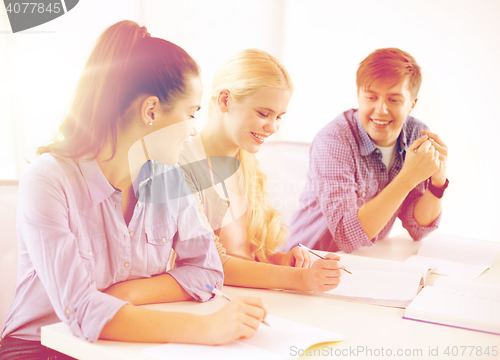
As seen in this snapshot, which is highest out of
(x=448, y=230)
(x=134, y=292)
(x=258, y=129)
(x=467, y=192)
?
(x=258, y=129)

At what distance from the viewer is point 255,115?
78cm

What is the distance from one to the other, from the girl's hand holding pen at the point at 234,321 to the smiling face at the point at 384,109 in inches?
30.8

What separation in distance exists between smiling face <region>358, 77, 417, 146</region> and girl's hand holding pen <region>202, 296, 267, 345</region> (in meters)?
0.78

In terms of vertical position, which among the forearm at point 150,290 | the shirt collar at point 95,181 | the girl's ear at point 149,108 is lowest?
the forearm at point 150,290

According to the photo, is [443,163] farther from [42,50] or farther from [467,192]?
[42,50]

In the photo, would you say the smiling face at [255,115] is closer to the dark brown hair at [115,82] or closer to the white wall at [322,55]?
the white wall at [322,55]

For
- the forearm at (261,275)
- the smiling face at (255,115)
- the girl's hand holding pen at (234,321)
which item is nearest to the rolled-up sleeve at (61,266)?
the girl's hand holding pen at (234,321)

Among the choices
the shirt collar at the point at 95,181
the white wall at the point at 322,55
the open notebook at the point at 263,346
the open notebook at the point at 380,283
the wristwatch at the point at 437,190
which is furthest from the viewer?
the wristwatch at the point at 437,190

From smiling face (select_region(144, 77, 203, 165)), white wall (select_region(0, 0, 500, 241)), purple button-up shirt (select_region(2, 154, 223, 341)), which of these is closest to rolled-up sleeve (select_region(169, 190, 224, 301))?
purple button-up shirt (select_region(2, 154, 223, 341))

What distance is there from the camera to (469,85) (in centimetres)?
174

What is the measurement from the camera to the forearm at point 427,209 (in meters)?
1.15

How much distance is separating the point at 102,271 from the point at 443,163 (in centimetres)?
86

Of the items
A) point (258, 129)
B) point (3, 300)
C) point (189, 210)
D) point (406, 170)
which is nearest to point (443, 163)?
point (406, 170)

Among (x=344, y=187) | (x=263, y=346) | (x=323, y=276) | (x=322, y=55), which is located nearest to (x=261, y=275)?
(x=323, y=276)
